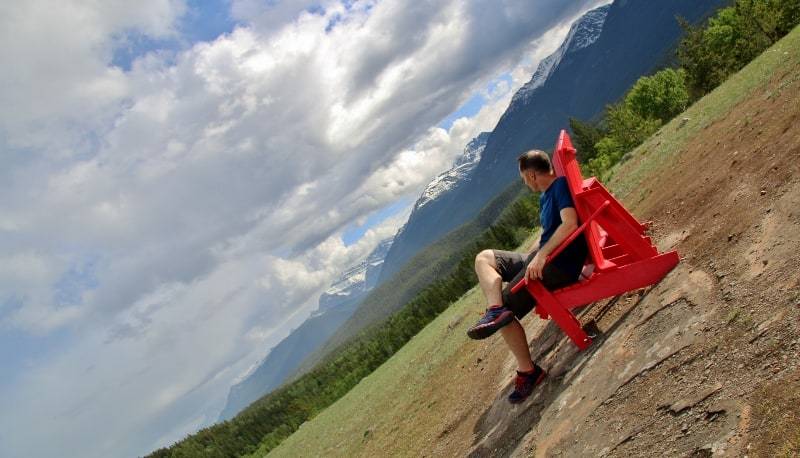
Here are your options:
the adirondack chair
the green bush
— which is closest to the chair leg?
the adirondack chair

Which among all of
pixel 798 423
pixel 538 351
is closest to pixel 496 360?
pixel 538 351

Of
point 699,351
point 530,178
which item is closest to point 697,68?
point 530,178

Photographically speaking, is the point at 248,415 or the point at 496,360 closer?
the point at 496,360

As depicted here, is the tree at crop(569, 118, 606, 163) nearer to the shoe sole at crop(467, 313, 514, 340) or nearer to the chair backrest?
the chair backrest

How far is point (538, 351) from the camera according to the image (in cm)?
930

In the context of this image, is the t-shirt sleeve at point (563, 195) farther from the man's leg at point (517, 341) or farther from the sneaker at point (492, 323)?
the man's leg at point (517, 341)

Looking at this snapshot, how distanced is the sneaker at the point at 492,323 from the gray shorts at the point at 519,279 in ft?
0.50

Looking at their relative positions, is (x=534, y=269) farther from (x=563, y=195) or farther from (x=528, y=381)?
(x=528, y=381)

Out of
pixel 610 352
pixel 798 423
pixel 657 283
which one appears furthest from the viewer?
pixel 657 283

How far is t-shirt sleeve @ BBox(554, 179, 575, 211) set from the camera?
712 centimetres

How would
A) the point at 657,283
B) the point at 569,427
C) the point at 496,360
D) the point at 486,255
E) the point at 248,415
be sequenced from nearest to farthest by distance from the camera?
1. the point at 569,427
2. the point at 657,283
3. the point at 486,255
4. the point at 496,360
5. the point at 248,415

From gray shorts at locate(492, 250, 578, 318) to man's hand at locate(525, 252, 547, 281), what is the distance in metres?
0.10

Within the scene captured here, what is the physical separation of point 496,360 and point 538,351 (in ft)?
8.31

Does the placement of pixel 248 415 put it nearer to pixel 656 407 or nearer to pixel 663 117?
pixel 663 117
